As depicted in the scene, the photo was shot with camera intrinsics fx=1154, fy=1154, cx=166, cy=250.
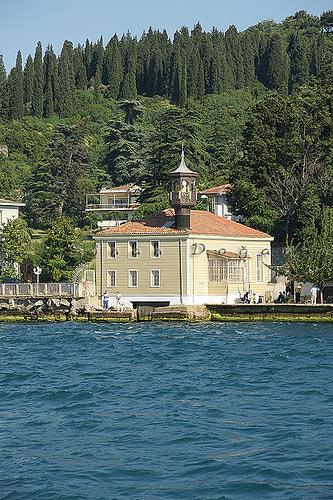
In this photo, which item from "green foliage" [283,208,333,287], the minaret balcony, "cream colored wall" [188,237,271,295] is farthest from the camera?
"cream colored wall" [188,237,271,295]

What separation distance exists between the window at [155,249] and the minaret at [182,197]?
1.53 m

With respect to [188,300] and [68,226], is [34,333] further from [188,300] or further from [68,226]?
[68,226]

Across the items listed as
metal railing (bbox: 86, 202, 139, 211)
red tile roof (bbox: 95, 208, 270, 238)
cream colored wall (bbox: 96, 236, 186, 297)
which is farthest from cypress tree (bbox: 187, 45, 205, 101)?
cream colored wall (bbox: 96, 236, 186, 297)

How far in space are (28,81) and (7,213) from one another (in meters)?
83.3

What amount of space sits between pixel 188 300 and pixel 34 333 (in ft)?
37.0

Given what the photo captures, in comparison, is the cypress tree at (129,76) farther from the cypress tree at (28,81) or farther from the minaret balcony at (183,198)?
the minaret balcony at (183,198)

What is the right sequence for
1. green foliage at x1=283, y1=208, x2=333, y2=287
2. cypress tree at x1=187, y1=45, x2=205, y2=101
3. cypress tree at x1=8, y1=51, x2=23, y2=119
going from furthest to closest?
cypress tree at x1=187, y1=45, x2=205, y2=101 → cypress tree at x1=8, y1=51, x2=23, y2=119 → green foliage at x1=283, y1=208, x2=333, y2=287

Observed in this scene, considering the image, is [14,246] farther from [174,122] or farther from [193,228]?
[174,122]

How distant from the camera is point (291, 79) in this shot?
186 m

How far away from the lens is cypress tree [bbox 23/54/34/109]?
536 feet

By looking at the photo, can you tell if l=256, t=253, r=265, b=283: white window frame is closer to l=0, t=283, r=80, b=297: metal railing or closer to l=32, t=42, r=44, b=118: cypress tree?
l=0, t=283, r=80, b=297: metal railing

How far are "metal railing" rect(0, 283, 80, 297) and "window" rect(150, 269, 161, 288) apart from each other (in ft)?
13.9

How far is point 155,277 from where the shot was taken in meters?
65.4

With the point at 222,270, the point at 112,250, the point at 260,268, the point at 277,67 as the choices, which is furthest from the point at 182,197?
the point at 277,67
